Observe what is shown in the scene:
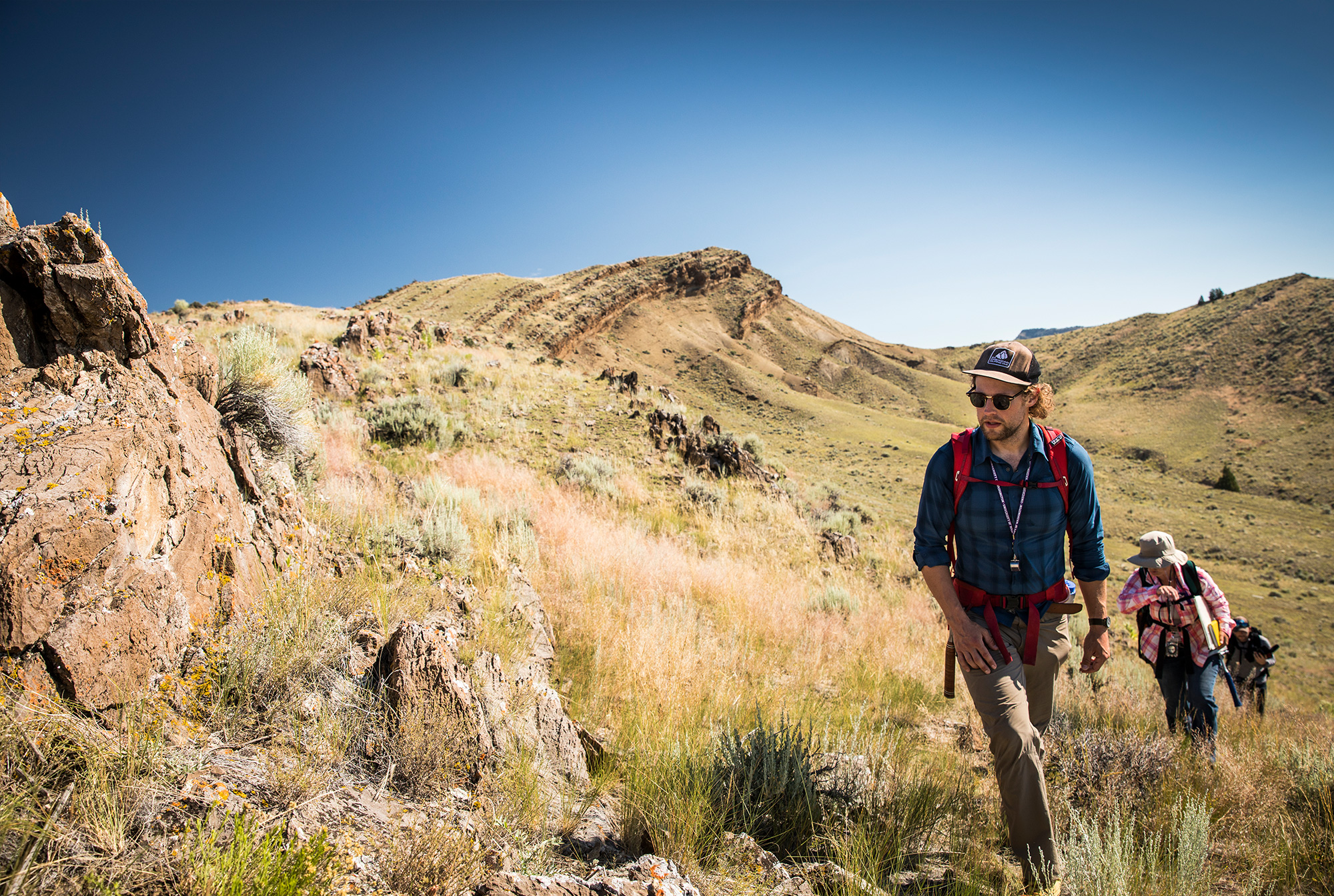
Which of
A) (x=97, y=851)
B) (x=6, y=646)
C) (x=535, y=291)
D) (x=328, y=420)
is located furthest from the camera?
(x=535, y=291)

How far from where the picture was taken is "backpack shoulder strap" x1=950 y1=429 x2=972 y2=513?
265cm

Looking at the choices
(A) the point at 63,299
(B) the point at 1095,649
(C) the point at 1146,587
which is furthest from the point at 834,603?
(A) the point at 63,299

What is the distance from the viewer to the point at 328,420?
792 centimetres

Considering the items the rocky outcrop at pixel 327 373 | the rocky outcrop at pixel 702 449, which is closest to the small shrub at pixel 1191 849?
the rocky outcrop at pixel 702 449

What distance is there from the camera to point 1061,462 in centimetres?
263

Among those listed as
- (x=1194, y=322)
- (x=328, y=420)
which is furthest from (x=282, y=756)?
(x=1194, y=322)

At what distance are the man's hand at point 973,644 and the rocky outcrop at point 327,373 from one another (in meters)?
10.2

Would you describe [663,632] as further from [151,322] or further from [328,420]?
[328,420]

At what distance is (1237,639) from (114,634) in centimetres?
772

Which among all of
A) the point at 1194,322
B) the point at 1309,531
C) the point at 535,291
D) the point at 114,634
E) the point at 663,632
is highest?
the point at 535,291

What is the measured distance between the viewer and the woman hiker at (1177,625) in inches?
158

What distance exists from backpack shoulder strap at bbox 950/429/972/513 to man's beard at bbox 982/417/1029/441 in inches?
4.0

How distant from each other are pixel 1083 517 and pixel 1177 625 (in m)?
2.71

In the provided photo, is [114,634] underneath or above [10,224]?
underneath
